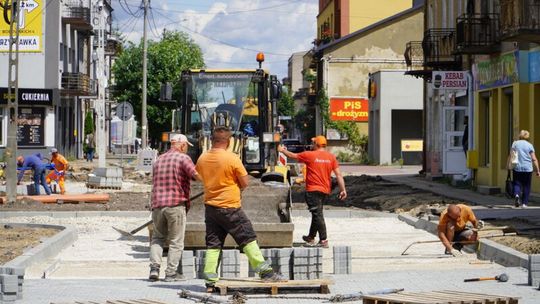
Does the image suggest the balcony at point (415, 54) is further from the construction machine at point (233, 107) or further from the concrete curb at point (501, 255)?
the concrete curb at point (501, 255)

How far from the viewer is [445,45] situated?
42.1 metres

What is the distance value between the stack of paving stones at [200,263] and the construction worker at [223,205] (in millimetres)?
828

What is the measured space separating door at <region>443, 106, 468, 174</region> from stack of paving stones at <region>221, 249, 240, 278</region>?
2424cm

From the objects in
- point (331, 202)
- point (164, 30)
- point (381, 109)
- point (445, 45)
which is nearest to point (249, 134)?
point (331, 202)

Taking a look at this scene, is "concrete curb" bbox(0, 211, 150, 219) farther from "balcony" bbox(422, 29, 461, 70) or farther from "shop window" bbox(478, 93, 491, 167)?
"balcony" bbox(422, 29, 461, 70)

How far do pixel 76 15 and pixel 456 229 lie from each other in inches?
1944

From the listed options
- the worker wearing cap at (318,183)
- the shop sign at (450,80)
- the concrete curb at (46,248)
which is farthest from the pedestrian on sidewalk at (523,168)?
the shop sign at (450,80)

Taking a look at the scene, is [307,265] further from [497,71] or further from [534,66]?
[497,71]

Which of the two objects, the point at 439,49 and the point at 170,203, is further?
the point at 439,49

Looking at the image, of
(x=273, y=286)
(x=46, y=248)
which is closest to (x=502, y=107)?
(x=46, y=248)

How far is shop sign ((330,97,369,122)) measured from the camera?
72.6 metres

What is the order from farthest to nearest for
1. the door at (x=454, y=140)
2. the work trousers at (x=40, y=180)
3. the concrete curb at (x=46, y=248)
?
the door at (x=454, y=140)
the work trousers at (x=40, y=180)
the concrete curb at (x=46, y=248)

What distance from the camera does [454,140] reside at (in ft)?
126

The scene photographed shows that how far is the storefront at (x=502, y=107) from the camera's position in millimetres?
29938
